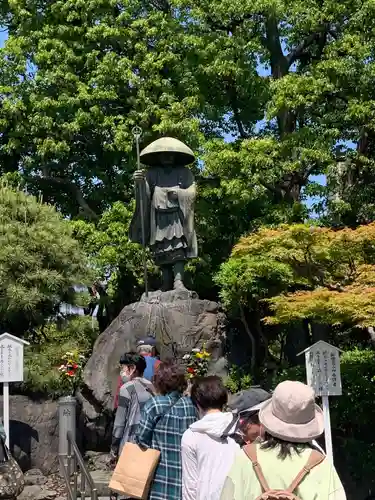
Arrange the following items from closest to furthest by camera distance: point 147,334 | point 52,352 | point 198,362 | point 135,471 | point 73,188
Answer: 1. point 135,471
2. point 198,362
3. point 147,334
4. point 52,352
5. point 73,188

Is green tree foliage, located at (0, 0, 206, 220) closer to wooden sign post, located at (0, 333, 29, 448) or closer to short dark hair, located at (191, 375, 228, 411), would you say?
wooden sign post, located at (0, 333, 29, 448)

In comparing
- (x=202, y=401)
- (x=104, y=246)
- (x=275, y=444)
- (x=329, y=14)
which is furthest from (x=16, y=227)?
(x=275, y=444)

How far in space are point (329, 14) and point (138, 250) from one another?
5.61 meters

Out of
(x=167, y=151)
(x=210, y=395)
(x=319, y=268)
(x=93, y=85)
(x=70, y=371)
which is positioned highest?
(x=93, y=85)

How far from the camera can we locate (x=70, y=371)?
9.60m

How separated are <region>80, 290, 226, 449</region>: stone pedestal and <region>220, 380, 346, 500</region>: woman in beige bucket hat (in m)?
7.33

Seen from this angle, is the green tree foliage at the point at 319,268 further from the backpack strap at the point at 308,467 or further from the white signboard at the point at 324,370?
the backpack strap at the point at 308,467

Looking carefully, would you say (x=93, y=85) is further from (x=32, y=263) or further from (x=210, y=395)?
(x=210, y=395)

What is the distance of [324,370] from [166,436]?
3599 millimetres

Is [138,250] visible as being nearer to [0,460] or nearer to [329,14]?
[329,14]

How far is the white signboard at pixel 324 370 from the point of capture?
6.94 meters

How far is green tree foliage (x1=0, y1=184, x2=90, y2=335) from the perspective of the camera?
35.1 feet

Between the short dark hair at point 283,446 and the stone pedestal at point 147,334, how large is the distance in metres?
7.33

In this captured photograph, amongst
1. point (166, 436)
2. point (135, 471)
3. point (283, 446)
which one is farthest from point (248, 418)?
point (283, 446)
